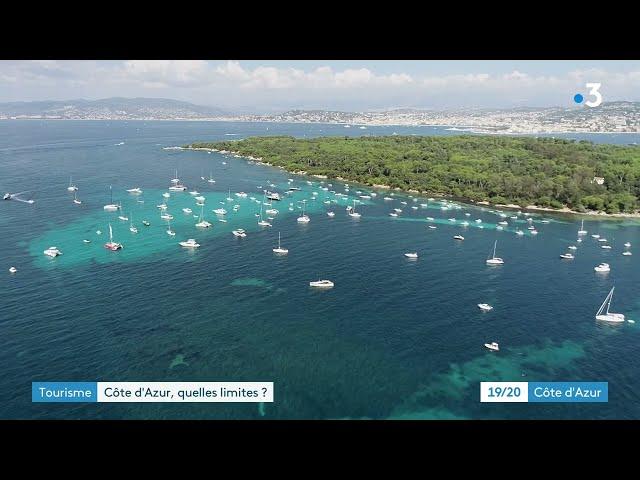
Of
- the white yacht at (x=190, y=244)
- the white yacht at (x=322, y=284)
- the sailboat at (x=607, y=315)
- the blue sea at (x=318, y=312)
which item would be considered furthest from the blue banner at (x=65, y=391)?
the sailboat at (x=607, y=315)

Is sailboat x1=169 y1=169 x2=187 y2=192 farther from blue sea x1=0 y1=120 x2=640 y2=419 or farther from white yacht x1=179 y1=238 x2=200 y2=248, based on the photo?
white yacht x1=179 y1=238 x2=200 y2=248

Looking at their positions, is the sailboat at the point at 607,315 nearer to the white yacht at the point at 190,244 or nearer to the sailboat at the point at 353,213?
the sailboat at the point at 353,213

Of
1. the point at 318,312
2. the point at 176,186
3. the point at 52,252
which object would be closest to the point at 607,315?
the point at 318,312

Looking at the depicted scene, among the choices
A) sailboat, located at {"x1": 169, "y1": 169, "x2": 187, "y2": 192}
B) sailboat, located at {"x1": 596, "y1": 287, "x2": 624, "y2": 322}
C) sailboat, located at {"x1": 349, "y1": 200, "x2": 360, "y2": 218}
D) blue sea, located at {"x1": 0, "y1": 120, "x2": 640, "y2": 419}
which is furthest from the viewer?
sailboat, located at {"x1": 169, "y1": 169, "x2": 187, "y2": 192}

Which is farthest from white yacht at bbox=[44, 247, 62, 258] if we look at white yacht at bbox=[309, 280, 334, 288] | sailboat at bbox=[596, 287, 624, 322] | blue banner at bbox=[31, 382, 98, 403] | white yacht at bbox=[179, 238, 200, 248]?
sailboat at bbox=[596, 287, 624, 322]

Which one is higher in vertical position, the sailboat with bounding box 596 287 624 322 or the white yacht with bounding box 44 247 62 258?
the white yacht with bounding box 44 247 62 258

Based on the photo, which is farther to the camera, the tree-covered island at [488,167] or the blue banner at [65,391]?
the tree-covered island at [488,167]

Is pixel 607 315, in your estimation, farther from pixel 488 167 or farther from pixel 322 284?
pixel 488 167
